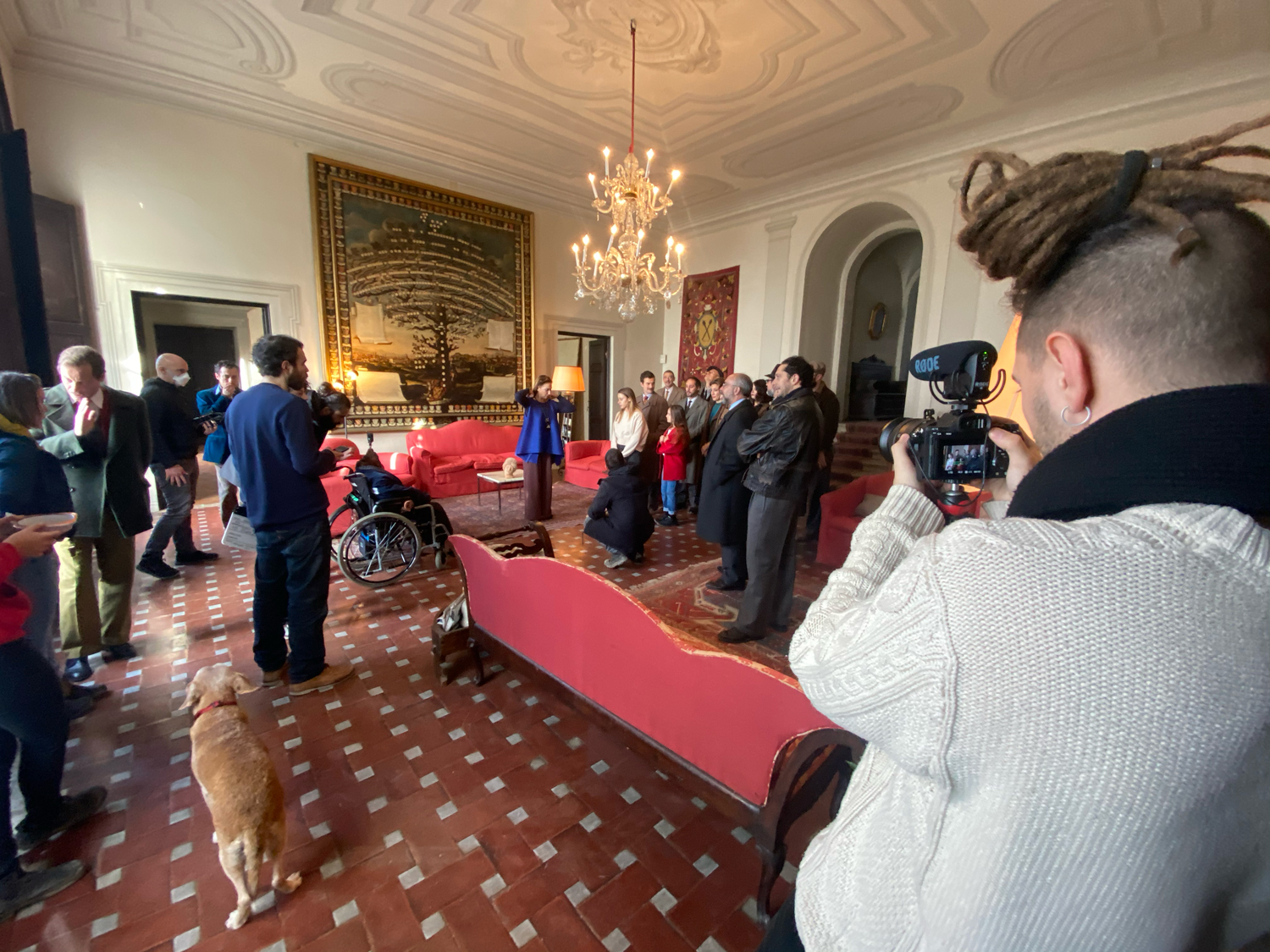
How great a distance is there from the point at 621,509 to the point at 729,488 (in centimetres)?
101

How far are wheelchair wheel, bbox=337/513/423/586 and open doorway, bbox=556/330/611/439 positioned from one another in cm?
563

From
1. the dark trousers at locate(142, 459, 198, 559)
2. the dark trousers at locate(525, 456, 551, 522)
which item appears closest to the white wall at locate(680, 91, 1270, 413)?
the dark trousers at locate(525, 456, 551, 522)

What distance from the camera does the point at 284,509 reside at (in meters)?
2.24

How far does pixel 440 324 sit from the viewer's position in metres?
7.06

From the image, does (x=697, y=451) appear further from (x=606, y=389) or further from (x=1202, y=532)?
(x=1202, y=532)

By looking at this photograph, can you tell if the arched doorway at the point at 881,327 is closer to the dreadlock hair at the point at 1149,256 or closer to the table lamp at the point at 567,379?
the table lamp at the point at 567,379

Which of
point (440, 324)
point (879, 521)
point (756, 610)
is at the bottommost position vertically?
point (756, 610)

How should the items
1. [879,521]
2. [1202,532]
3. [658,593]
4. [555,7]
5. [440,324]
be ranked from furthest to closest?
[440,324] < [555,7] < [658,593] < [879,521] < [1202,532]

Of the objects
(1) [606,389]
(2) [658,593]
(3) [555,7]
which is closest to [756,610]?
(2) [658,593]

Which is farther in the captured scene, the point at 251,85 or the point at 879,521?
the point at 251,85

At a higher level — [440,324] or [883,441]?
[440,324]

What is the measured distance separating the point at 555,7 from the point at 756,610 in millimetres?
4806

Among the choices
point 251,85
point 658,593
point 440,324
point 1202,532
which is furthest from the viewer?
point 440,324

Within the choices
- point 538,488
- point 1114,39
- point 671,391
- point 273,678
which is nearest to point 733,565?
point 538,488
